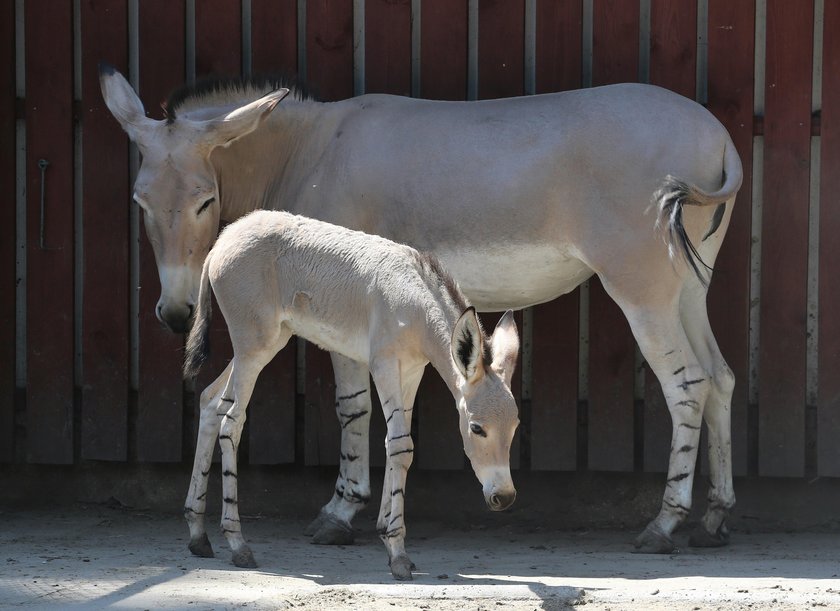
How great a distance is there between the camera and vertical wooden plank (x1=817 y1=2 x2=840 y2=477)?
23.8 ft

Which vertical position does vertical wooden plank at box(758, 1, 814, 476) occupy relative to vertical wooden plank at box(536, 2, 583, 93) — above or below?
below

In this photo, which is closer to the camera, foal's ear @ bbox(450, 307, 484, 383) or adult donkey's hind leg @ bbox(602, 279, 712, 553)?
foal's ear @ bbox(450, 307, 484, 383)

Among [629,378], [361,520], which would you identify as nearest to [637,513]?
[629,378]

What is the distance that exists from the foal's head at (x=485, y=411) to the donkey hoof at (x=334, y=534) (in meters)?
1.69

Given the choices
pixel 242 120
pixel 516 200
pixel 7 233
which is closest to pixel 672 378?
pixel 516 200

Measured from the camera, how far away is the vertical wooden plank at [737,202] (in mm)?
7316

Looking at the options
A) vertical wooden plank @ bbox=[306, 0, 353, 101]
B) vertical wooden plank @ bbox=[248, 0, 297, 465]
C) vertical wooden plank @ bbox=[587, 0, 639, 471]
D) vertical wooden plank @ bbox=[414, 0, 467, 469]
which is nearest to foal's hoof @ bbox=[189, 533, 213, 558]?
vertical wooden plank @ bbox=[248, 0, 297, 465]

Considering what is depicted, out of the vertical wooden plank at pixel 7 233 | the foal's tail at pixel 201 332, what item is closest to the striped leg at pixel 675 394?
the foal's tail at pixel 201 332

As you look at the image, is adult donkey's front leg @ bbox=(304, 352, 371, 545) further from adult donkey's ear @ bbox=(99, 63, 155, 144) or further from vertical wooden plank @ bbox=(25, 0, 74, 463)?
vertical wooden plank @ bbox=(25, 0, 74, 463)

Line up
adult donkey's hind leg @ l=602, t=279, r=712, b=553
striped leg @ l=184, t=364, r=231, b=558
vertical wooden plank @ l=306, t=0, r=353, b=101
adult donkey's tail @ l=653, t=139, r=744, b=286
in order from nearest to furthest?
1. striped leg @ l=184, t=364, r=231, b=558
2. adult donkey's tail @ l=653, t=139, r=744, b=286
3. adult donkey's hind leg @ l=602, t=279, r=712, b=553
4. vertical wooden plank @ l=306, t=0, r=353, b=101

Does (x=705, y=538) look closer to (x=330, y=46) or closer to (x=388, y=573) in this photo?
(x=388, y=573)

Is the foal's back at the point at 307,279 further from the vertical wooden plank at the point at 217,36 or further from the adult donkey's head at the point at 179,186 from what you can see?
the vertical wooden plank at the point at 217,36

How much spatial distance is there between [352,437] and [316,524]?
1.78ft

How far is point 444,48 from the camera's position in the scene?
24.6 ft
